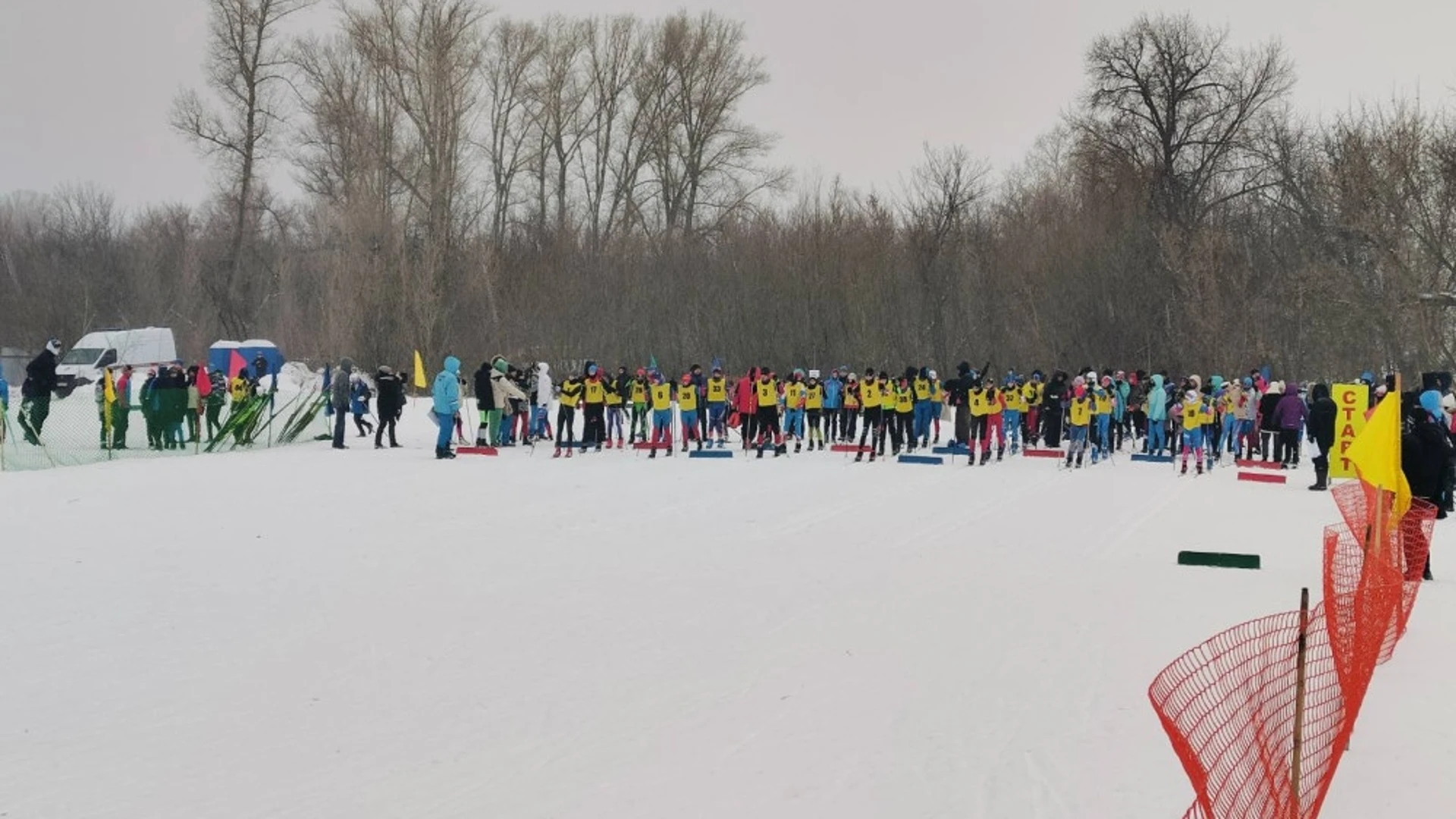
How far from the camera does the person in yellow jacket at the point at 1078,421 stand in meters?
26.4

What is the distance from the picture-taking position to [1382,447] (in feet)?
36.5

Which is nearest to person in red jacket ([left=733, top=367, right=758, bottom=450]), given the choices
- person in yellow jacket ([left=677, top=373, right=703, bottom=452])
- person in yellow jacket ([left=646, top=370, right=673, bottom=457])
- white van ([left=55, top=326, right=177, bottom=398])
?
person in yellow jacket ([left=677, top=373, right=703, bottom=452])

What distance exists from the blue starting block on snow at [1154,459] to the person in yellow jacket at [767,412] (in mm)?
7258

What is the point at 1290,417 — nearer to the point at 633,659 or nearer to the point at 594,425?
the point at 594,425

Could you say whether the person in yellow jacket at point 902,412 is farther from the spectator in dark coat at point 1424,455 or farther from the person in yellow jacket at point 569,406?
the spectator in dark coat at point 1424,455

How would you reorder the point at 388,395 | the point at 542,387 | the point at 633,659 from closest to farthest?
the point at 633,659, the point at 388,395, the point at 542,387

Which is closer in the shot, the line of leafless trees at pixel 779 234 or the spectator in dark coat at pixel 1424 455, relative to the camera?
the spectator in dark coat at pixel 1424 455

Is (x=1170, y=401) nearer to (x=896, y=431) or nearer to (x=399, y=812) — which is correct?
(x=896, y=431)

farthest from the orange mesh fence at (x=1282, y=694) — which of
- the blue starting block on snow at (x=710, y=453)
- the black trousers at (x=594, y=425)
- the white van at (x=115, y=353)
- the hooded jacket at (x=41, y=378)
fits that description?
the white van at (x=115, y=353)

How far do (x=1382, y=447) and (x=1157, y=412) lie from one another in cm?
1868

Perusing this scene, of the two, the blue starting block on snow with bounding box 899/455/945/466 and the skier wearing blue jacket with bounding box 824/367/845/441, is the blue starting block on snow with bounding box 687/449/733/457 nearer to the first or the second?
the blue starting block on snow with bounding box 899/455/945/466

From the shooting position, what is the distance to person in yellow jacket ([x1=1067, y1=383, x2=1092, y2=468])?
26359 millimetres

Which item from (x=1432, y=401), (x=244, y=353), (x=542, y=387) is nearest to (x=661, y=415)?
(x=542, y=387)

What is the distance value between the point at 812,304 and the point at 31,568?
39.3 meters
